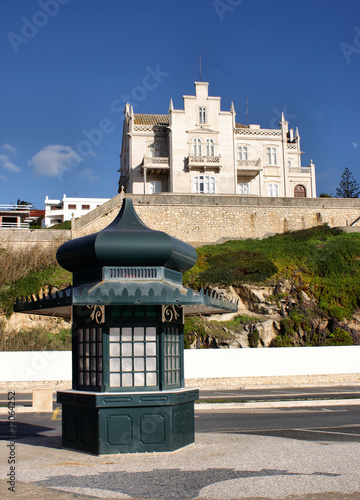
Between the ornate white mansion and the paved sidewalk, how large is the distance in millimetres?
41560

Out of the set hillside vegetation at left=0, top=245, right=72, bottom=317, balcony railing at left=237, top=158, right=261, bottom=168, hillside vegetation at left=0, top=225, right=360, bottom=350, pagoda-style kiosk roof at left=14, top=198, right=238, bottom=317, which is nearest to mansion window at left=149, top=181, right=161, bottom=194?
balcony railing at left=237, top=158, right=261, bottom=168

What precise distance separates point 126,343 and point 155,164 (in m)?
41.9

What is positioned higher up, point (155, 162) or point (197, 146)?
point (197, 146)

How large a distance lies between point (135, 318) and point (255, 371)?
59.3 ft

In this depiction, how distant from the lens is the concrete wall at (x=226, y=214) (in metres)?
41.4

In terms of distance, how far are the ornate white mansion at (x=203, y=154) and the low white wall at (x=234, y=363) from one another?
2562 cm

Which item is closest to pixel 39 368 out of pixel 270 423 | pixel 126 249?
pixel 270 423

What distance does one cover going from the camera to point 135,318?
936 centimetres

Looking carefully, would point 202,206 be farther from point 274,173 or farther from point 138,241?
point 138,241

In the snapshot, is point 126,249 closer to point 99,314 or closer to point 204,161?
point 99,314

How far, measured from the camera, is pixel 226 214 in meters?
42.5

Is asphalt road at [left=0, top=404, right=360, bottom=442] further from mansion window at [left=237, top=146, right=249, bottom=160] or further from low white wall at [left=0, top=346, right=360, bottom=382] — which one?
mansion window at [left=237, top=146, right=249, bottom=160]

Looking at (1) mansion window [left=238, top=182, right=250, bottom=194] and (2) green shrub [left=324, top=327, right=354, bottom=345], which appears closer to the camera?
(2) green shrub [left=324, top=327, right=354, bottom=345]

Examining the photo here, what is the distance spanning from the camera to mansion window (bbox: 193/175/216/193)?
50094mm
